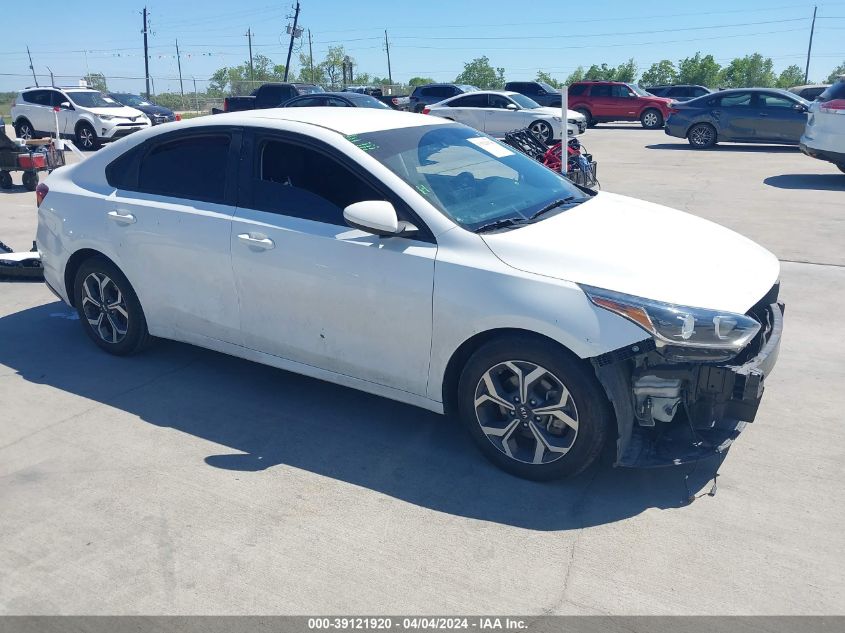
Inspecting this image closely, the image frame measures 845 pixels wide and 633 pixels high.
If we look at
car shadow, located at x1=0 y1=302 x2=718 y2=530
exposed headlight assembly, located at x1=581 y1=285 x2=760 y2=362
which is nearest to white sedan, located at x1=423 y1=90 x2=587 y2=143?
car shadow, located at x1=0 y1=302 x2=718 y2=530

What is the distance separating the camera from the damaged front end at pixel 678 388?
11.5 feet

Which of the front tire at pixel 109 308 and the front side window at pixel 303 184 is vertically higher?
the front side window at pixel 303 184

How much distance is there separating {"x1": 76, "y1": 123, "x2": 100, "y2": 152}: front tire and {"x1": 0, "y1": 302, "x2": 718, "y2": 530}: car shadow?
655 inches

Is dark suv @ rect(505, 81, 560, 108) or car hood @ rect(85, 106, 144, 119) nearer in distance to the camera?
car hood @ rect(85, 106, 144, 119)

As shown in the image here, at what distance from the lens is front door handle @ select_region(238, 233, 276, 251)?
448cm

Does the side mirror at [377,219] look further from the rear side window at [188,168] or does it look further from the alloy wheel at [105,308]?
the alloy wheel at [105,308]

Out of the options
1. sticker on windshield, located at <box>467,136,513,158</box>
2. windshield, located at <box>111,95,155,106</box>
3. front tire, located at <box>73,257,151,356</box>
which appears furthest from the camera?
windshield, located at <box>111,95,155,106</box>

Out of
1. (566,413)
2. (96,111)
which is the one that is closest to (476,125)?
(96,111)

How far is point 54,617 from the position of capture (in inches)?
120

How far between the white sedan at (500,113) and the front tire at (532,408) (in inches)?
725

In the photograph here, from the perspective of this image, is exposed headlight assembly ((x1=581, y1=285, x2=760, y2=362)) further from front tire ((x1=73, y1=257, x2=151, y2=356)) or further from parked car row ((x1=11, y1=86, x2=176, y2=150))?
parked car row ((x1=11, y1=86, x2=176, y2=150))

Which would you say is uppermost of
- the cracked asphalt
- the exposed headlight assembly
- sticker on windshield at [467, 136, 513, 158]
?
sticker on windshield at [467, 136, 513, 158]

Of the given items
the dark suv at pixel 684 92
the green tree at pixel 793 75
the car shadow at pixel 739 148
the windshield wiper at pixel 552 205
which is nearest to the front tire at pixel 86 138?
the car shadow at pixel 739 148

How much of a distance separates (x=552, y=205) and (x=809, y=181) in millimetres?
11116
